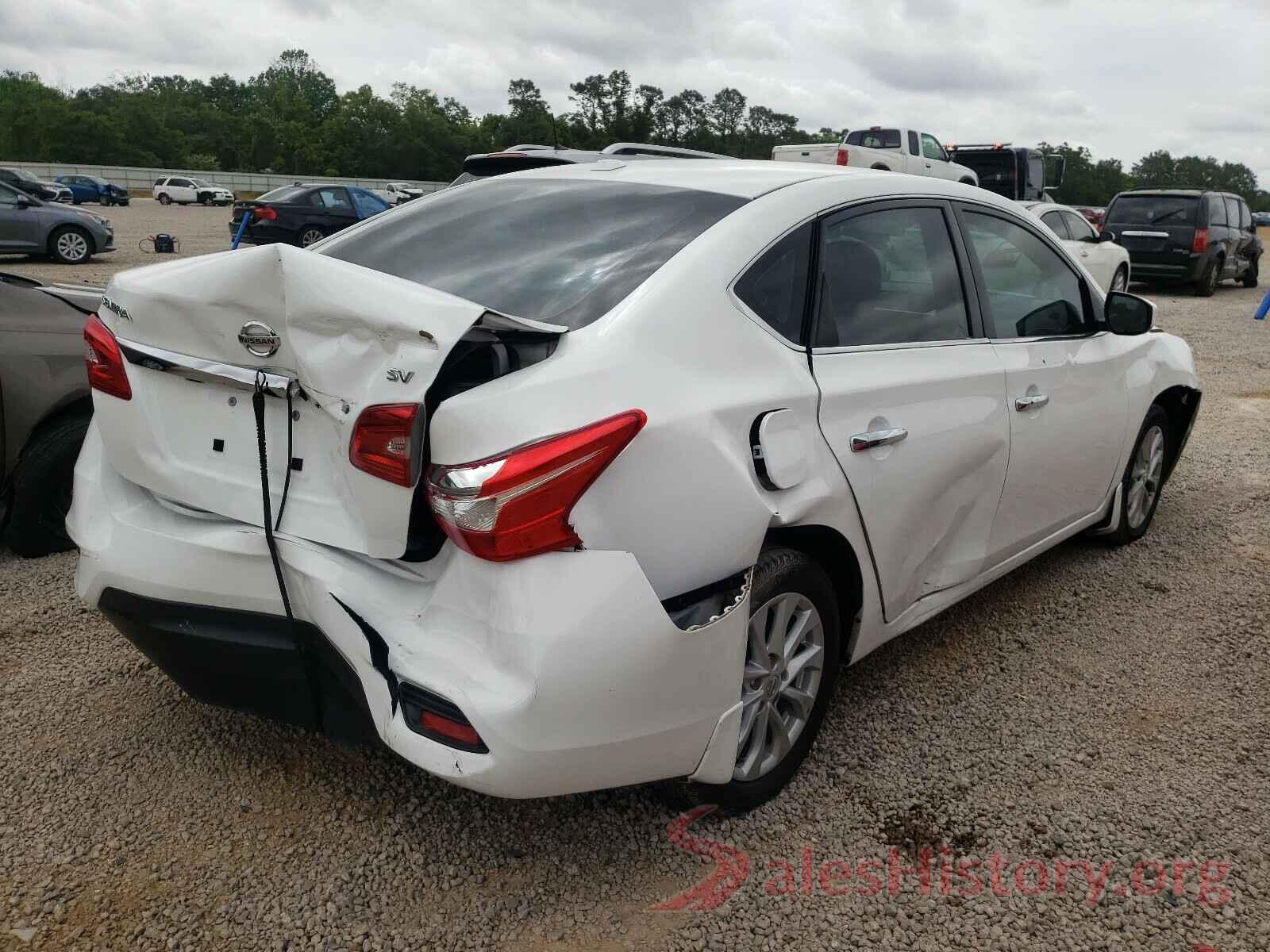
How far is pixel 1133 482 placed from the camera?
4.46 metres

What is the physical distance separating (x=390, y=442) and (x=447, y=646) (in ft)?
1.36

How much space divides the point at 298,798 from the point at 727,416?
1488mm

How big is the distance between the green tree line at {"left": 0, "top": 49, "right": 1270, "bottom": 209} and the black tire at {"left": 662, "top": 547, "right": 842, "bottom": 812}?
76.6 meters

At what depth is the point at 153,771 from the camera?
8.73ft

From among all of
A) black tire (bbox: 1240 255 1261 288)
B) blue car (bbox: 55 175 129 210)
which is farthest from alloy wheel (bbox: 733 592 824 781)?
blue car (bbox: 55 175 129 210)

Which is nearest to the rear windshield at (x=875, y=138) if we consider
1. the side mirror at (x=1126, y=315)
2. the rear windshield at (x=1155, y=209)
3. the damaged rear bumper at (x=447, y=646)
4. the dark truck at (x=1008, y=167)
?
the dark truck at (x=1008, y=167)

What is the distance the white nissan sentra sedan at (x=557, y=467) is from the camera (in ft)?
6.23

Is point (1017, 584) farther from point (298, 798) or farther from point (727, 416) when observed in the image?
point (298, 798)

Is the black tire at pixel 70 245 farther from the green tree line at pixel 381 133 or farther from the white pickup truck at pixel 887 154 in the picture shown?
the green tree line at pixel 381 133

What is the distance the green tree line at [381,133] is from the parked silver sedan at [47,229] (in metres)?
62.2

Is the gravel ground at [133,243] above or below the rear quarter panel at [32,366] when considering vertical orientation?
Result: above

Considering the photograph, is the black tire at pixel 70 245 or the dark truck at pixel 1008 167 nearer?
the black tire at pixel 70 245

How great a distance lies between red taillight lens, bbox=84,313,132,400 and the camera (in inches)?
93.4

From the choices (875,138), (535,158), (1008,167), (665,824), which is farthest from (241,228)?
(1008,167)
